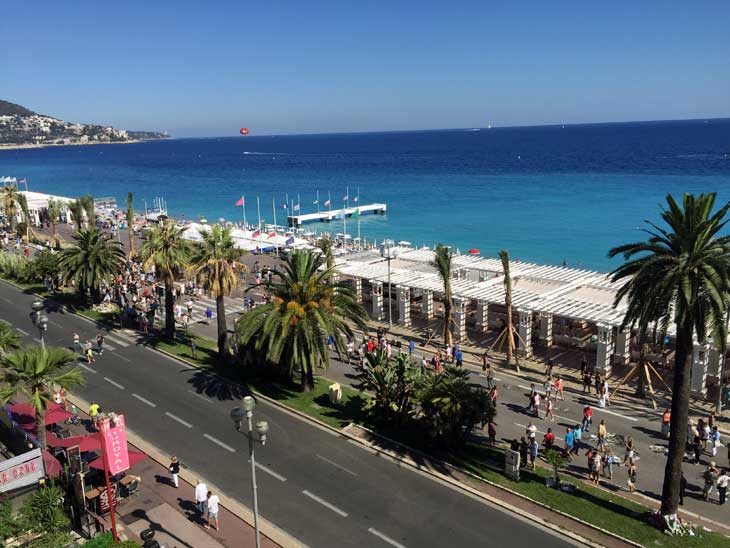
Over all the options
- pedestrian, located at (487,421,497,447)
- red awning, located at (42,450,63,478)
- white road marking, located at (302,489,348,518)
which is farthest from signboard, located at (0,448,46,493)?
pedestrian, located at (487,421,497,447)

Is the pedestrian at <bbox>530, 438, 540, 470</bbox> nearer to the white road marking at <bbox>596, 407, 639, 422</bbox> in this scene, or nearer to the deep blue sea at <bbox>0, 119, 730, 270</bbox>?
the white road marking at <bbox>596, 407, 639, 422</bbox>

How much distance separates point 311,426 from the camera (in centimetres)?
2386

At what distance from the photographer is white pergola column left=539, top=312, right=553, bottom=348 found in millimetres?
32791

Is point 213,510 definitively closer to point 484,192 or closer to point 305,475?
point 305,475

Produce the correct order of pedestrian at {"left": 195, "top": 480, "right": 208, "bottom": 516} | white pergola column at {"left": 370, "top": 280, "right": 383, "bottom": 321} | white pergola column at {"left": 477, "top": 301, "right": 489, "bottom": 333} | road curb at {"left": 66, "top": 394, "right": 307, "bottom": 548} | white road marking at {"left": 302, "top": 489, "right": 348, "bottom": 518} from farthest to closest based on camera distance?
white pergola column at {"left": 370, "top": 280, "right": 383, "bottom": 321} < white pergola column at {"left": 477, "top": 301, "right": 489, "bottom": 333} < white road marking at {"left": 302, "top": 489, "right": 348, "bottom": 518} < pedestrian at {"left": 195, "top": 480, "right": 208, "bottom": 516} < road curb at {"left": 66, "top": 394, "right": 307, "bottom": 548}

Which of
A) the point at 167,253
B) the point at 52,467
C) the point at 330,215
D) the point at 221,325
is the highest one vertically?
the point at 167,253

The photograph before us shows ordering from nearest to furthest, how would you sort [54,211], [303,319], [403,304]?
[303,319]
[403,304]
[54,211]

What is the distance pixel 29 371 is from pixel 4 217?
2796 inches

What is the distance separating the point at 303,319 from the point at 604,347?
1511 centimetres

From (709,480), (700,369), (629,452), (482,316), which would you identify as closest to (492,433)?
(629,452)

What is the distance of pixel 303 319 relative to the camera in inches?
987

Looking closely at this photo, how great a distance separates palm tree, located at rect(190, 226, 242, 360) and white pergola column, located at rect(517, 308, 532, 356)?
15.5 meters

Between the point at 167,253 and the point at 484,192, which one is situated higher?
the point at 167,253

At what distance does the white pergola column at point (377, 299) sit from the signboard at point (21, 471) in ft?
81.6
